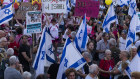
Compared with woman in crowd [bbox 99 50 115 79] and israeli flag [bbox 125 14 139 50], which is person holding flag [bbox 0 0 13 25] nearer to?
israeli flag [bbox 125 14 139 50]

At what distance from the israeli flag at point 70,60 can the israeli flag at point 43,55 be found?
102cm

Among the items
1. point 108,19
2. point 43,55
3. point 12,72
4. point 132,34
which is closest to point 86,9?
point 108,19

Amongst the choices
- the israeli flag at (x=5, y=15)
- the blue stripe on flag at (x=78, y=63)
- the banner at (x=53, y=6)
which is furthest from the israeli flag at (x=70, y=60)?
the israeli flag at (x=5, y=15)

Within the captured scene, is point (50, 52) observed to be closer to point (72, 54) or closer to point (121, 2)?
point (72, 54)

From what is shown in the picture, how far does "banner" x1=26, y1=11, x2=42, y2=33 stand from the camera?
9367 mm

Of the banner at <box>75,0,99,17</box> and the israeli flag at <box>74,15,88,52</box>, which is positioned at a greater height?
the banner at <box>75,0,99,17</box>

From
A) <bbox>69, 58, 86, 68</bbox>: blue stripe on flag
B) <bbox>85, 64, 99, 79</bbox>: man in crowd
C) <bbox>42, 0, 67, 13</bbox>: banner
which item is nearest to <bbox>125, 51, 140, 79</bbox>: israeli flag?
<bbox>85, 64, 99, 79</bbox>: man in crowd

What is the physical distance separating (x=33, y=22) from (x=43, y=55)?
1426 mm

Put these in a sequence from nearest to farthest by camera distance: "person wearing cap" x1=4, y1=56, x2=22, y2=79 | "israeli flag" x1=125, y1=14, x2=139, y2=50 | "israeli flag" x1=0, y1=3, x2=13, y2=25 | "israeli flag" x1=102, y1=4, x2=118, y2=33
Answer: "person wearing cap" x1=4, y1=56, x2=22, y2=79, "israeli flag" x1=125, y1=14, x2=139, y2=50, "israeli flag" x1=0, y1=3, x2=13, y2=25, "israeli flag" x1=102, y1=4, x2=118, y2=33

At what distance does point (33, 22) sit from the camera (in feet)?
31.0

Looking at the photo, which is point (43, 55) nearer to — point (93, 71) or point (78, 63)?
point (78, 63)

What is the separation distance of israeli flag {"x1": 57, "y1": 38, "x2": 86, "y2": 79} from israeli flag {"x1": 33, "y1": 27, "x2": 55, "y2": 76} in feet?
3.34

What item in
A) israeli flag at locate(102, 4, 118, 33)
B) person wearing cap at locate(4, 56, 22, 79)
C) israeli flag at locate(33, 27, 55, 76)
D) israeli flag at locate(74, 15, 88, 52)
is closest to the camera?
person wearing cap at locate(4, 56, 22, 79)

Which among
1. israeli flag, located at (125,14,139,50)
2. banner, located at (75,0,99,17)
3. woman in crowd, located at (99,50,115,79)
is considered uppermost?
banner, located at (75,0,99,17)
